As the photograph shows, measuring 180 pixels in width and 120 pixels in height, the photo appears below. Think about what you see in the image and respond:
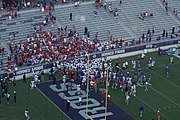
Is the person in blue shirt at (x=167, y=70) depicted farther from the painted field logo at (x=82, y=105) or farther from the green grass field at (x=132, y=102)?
the painted field logo at (x=82, y=105)

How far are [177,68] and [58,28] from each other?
10.3 m

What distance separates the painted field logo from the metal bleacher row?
23.7 ft

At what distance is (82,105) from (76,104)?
0.41 metres

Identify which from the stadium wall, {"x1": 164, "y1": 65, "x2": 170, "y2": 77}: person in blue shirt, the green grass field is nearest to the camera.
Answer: the green grass field

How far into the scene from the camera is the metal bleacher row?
47125 millimetres

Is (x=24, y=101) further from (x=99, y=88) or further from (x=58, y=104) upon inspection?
(x=99, y=88)

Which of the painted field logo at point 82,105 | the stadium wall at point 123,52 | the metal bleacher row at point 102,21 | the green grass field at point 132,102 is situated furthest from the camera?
the metal bleacher row at point 102,21

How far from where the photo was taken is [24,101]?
3778 centimetres

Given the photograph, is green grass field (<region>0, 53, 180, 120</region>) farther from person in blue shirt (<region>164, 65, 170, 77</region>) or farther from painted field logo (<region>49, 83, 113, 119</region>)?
painted field logo (<region>49, 83, 113, 119</region>)

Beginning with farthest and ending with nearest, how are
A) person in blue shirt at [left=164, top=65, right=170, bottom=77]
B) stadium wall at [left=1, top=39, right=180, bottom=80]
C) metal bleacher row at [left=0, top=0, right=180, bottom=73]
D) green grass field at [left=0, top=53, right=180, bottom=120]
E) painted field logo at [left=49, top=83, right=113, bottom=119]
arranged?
metal bleacher row at [left=0, top=0, right=180, bottom=73] < person in blue shirt at [left=164, top=65, right=170, bottom=77] < stadium wall at [left=1, top=39, right=180, bottom=80] < painted field logo at [left=49, top=83, right=113, bottom=119] < green grass field at [left=0, top=53, right=180, bottom=120]

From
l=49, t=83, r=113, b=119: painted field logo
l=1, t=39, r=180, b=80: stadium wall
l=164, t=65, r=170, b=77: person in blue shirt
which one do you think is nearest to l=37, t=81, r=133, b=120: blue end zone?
l=49, t=83, r=113, b=119: painted field logo

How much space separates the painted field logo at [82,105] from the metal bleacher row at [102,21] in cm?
722

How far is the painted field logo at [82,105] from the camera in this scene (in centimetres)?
3641

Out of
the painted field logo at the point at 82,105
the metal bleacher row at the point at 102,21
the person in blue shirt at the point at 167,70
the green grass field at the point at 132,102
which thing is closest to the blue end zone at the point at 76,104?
the painted field logo at the point at 82,105
